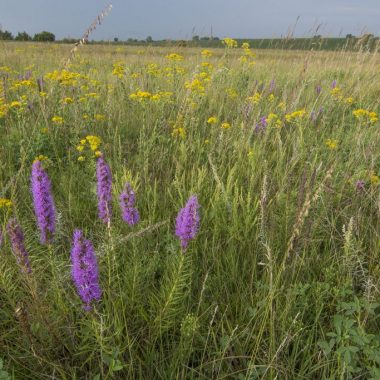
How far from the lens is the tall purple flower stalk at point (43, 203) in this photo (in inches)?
52.1

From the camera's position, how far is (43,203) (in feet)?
4.37

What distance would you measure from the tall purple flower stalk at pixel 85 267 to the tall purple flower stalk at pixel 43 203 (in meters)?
0.22

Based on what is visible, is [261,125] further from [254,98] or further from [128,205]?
[128,205]

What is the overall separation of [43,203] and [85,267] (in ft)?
1.02

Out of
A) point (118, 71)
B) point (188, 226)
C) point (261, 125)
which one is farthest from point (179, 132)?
point (188, 226)

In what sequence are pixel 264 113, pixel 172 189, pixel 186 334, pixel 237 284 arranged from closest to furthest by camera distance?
pixel 186 334
pixel 237 284
pixel 172 189
pixel 264 113

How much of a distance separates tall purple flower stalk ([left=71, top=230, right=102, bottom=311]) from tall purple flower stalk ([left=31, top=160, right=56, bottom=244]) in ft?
0.71

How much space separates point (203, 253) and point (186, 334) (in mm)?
514

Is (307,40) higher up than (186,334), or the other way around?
(307,40)

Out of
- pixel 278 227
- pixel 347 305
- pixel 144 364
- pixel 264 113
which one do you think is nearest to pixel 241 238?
pixel 278 227

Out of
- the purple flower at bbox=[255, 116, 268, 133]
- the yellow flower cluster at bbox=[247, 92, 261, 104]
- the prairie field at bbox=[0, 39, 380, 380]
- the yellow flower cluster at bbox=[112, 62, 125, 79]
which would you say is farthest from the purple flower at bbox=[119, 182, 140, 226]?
the yellow flower cluster at bbox=[112, 62, 125, 79]

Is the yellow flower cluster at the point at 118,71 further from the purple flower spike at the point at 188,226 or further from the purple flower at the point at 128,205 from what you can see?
the purple flower spike at the point at 188,226

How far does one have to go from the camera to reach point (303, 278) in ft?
6.15

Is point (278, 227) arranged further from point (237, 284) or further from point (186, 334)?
point (186, 334)
